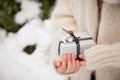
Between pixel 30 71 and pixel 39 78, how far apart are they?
0.12 metres

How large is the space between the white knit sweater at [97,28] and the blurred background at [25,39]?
743 millimetres

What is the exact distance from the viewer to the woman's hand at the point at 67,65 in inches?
46.4

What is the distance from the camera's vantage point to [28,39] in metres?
2.51

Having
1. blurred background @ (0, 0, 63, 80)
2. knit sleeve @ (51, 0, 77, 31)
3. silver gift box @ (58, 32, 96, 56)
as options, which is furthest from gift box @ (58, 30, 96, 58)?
blurred background @ (0, 0, 63, 80)

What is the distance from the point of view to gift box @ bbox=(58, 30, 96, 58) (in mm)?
1153

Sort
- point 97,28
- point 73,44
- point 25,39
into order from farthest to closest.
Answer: point 25,39, point 97,28, point 73,44

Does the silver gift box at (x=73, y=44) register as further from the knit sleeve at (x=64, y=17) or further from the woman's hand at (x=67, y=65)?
the knit sleeve at (x=64, y=17)

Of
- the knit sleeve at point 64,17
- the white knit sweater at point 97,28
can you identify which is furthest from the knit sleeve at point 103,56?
the knit sleeve at point 64,17

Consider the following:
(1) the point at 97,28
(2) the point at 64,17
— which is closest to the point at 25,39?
(2) the point at 64,17

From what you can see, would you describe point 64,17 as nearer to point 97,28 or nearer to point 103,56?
point 97,28

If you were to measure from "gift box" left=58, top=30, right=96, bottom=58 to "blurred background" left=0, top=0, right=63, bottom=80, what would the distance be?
879mm

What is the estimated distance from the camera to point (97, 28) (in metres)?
1.26

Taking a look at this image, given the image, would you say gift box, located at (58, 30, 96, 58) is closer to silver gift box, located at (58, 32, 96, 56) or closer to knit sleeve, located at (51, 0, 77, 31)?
silver gift box, located at (58, 32, 96, 56)

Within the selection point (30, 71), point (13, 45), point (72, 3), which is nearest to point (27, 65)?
point (30, 71)
